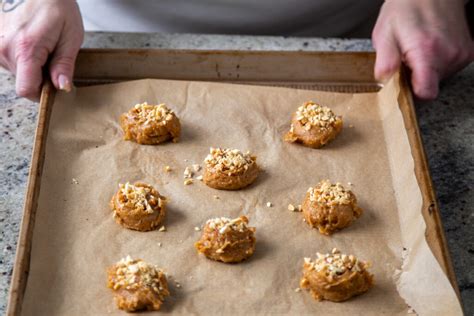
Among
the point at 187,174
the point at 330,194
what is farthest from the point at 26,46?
the point at 330,194

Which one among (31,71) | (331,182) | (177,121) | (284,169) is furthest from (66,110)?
(331,182)

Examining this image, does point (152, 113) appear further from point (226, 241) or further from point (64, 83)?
point (226, 241)

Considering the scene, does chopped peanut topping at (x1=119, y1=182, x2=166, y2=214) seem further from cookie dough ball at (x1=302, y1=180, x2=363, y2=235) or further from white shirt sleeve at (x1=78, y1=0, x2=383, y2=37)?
white shirt sleeve at (x1=78, y1=0, x2=383, y2=37)

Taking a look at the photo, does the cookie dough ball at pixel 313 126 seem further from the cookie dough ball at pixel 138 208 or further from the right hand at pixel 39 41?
the right hand at pixel 39 41

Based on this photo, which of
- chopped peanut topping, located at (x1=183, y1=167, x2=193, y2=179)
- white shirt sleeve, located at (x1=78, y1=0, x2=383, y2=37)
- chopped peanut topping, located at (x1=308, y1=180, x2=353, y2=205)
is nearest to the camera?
chopped peanut topping, located at (x1=308, y1=180, x2=353, y2=205)

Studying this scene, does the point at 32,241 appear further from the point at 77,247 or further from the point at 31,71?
the point at 31,71

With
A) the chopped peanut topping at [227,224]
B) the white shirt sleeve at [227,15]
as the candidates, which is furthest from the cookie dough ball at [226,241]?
the white shirt sleeve at [227,15]

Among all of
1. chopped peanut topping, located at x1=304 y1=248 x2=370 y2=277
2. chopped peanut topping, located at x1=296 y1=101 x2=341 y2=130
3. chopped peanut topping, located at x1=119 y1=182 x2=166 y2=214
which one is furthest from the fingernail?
chopped peanut topping, located at x1=304 y1=248 x2=370 y2=277
